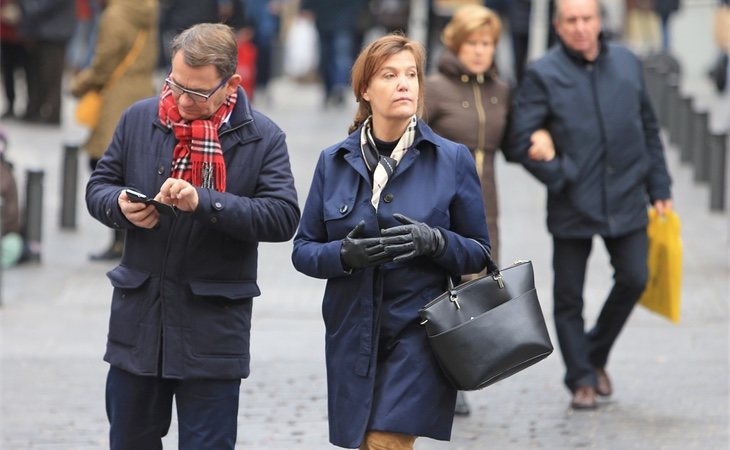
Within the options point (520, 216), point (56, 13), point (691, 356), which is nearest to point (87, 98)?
point (520, 216)

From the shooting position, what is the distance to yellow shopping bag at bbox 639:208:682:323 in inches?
306

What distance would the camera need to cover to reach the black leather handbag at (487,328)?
5023mm

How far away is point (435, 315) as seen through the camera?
5.01m

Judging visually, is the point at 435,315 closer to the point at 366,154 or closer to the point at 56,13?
the point at 366,154

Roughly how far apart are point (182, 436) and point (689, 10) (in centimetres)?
1956

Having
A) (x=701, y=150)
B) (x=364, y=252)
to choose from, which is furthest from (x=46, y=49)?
(x=364, y=252)

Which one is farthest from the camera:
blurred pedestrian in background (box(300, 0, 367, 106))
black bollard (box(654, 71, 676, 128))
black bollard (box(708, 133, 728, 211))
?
blurred pedestrian in background (box(300, 0, 367, 106))

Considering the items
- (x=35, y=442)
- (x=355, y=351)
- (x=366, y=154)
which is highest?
(x=366, y=154)

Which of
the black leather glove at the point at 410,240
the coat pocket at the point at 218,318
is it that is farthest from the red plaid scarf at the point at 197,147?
Result: the black leather glove at the point at 410,240

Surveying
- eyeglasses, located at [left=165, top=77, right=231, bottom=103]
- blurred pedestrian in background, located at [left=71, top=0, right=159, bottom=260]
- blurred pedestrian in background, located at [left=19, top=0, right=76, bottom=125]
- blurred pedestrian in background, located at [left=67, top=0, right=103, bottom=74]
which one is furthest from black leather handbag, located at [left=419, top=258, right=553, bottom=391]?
blurred pedestrian in background, located at [left=67, top=0, right=103, bottom=74]

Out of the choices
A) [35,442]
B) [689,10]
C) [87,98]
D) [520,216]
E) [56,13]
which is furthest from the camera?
[689,10]

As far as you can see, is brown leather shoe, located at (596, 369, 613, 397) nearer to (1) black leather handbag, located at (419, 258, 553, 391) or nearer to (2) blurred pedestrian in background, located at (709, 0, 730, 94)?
(1) black leather handbag, located at (419, 258, 553, 391)

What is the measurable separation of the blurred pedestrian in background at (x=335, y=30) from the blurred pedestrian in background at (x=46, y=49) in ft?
10.3

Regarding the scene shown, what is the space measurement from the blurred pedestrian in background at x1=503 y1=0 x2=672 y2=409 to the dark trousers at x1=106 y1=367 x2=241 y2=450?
2649 millimetres
